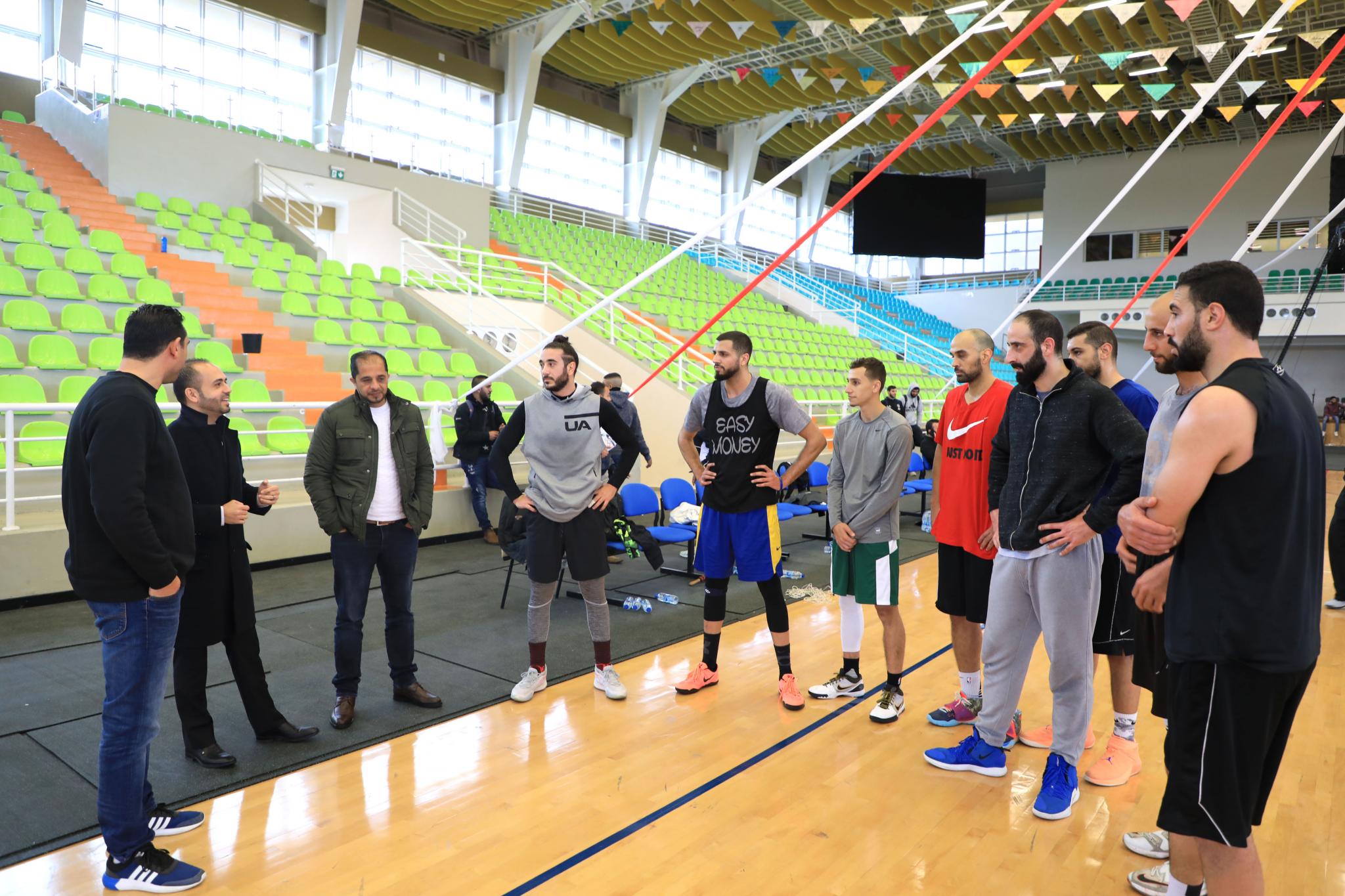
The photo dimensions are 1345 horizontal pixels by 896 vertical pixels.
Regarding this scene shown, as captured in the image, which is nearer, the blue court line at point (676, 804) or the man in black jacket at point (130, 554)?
the man in black jacket at point (130, 554)

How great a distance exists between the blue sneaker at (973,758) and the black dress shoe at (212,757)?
241 centimetres

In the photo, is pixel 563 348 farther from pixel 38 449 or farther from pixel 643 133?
pixel 643 133

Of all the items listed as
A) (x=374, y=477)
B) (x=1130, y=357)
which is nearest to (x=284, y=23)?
(x=374, y=477)

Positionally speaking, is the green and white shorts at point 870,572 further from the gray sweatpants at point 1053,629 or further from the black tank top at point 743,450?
the gray sweatpants at point 1053,629

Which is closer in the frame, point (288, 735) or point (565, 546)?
point (288, 735)

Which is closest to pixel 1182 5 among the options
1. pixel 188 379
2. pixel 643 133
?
pixel 188 379

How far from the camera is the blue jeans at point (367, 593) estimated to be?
3230 millimetres

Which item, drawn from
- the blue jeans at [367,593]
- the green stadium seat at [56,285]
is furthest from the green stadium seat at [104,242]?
the blue jeans at [367,593]

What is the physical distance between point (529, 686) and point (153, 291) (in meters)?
6.25

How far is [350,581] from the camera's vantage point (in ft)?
10.7

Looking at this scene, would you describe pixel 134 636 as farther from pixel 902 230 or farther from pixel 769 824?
pixel 902 230

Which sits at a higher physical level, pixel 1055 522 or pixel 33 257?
pixel 33 257

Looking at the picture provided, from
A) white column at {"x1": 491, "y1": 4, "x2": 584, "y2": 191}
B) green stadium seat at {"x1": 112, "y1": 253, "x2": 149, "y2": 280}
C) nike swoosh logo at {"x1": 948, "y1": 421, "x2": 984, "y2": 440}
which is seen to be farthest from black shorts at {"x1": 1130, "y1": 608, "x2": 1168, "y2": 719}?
white column at {"x1": 491, "y1": 4, "x2": 584, "y2": 191}

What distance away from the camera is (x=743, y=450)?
11.4 feet
